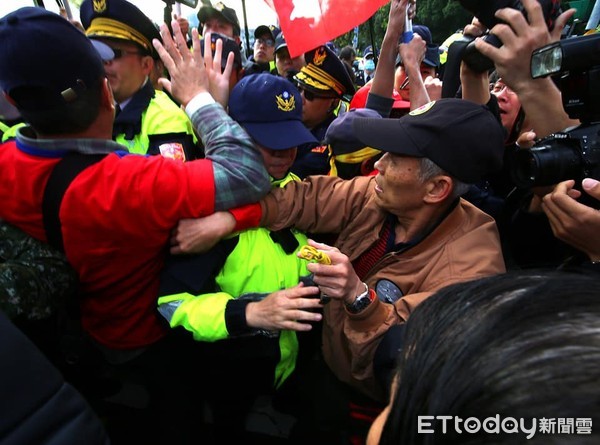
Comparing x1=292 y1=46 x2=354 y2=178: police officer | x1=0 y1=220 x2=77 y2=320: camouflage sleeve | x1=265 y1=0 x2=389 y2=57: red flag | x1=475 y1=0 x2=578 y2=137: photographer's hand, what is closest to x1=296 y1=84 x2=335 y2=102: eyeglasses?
x1=292 y1=46 x2=354 y2=178: police officer

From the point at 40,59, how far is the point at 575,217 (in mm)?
1660

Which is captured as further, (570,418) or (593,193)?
(593,193)

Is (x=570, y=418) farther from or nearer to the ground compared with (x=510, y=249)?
farther from the ground

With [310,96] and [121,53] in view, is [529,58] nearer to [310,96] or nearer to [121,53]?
[310,96]

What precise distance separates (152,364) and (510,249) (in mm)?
1735

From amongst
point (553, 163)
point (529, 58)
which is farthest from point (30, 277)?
point (529, 58)

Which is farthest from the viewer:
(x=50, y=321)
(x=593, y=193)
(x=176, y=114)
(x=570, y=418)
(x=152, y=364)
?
(x=176, y=114)

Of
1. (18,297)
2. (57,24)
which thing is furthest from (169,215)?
(57,24)

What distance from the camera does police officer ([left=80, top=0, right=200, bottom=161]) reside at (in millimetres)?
1766

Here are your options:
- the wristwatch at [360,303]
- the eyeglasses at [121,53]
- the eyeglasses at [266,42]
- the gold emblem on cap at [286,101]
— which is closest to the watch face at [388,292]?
the wristwatch at [360,303]

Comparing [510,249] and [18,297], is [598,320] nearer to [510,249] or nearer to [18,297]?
[18,297]

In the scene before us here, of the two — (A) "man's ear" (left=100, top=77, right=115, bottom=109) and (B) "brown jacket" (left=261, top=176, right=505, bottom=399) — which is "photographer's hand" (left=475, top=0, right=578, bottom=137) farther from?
(A) "man's ear" (left=100, top=77, right=115, bottom=109)

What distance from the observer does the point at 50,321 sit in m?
1.33

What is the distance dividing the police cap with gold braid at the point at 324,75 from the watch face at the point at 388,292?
5.36ft
